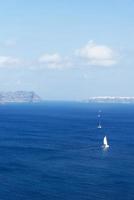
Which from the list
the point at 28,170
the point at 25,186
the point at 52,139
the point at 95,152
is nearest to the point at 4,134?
the point at 52,139

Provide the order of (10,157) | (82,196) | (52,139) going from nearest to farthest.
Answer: (82,196)
(10,157)
(52,139)

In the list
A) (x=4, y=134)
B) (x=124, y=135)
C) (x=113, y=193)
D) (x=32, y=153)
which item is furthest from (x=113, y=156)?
(x=4, y=134)

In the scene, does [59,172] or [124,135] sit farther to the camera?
[124,135]

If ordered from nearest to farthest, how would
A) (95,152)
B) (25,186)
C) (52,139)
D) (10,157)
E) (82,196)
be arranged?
(82,196) < (25,186) < (10,157) < (95,152) < (52,139)

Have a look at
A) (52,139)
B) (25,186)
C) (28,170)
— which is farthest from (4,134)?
(25,186)

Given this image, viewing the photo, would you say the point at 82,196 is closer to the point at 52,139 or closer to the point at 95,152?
the point at 95,152

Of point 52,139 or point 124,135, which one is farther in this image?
point 124,135

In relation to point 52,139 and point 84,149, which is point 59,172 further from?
point 52,139


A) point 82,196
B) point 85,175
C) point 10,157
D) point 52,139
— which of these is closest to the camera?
point 82,196

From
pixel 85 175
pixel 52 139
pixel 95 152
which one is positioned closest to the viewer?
pixel 85 175
